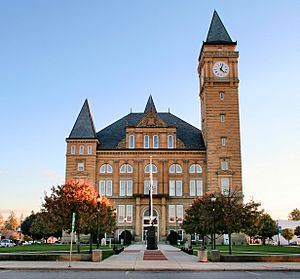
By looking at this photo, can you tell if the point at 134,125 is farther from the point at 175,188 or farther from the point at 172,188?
the point at 175,188

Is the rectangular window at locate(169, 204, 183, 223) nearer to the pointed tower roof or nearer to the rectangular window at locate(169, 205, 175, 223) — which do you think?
the rectangular window at locate(169, 205, 175, 223)

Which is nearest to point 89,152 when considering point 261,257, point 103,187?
point 103,187

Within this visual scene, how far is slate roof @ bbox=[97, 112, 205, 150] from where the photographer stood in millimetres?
80875

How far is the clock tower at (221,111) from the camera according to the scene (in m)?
76.0

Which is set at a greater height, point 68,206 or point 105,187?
point 105,187

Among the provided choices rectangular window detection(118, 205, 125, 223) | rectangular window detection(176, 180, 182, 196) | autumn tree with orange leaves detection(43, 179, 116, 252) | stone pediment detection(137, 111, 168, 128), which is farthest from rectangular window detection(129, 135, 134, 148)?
autumn tree with orange leaves detection(43, 179, 116, 252)

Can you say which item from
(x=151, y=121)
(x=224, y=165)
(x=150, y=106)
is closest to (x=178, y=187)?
(x=224, y=165)

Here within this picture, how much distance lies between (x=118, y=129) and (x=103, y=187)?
12877mm

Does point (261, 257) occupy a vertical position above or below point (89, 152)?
below

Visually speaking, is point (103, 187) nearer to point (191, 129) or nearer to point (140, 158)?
point (140, 158)

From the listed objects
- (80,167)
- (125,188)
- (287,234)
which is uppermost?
(80,167)

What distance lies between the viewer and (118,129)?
279ft

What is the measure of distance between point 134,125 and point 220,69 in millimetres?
19197

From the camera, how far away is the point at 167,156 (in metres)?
78.6
